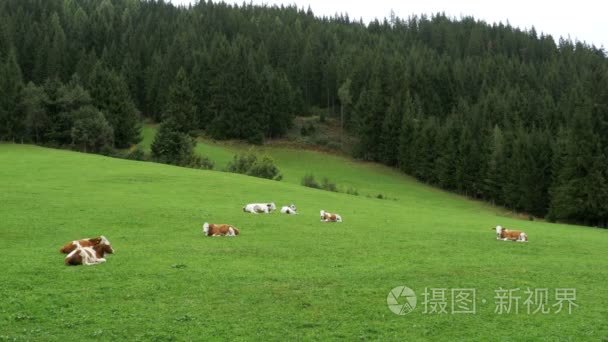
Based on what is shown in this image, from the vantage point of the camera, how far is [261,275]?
15875mm

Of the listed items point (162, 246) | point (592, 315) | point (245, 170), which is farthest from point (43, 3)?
point (592, 315)

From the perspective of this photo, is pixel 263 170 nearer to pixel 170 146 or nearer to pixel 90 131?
pixel 170 146

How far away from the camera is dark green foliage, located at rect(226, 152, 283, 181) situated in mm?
69750

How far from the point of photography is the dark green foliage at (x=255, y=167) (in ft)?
229

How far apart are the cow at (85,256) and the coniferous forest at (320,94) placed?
55.4m

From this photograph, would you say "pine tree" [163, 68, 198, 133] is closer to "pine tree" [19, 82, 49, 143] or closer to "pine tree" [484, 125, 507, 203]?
"pine tree" [19, 82, 49, 143]

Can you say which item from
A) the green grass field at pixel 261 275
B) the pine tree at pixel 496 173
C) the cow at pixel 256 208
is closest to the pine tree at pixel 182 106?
the pine tree at pixel 496 173

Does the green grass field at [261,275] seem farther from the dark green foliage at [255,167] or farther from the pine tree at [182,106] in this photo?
the pine tree at [182,106]

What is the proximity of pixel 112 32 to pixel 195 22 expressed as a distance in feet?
98.8

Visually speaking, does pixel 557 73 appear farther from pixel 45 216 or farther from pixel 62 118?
pixel 45 216

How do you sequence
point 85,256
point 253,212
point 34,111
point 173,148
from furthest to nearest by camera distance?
1. point 173,148
2. point 34,111
3. point 253,212
4. point 85,256
